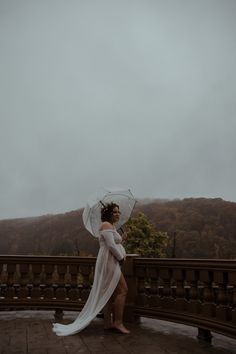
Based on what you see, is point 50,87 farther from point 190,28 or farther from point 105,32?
point 190,28

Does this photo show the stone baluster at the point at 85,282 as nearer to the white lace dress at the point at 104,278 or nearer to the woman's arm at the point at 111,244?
the white lace dress at the point at 104,278

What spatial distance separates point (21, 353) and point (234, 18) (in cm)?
1860

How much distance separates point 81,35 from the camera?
89.1ft

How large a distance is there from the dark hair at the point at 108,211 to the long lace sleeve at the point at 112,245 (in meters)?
0.23

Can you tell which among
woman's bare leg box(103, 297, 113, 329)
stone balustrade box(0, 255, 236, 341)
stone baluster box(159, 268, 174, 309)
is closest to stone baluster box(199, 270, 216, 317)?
stone balustrade box(0, 255, 236, 341)

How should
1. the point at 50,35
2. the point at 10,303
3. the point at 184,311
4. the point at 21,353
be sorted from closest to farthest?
1. the point at 21,353
2. the point at 184,311
3. the point at 10,303
4. the point at 50,35

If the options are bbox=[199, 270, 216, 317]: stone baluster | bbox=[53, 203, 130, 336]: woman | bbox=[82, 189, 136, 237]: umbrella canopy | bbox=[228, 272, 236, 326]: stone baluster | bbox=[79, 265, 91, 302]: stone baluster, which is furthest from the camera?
bbox=[79, 265, 91, 302]: stone baluster

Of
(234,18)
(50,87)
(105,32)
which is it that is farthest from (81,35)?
(234,18)

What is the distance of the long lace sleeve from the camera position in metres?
4.82

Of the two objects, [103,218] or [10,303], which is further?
[10,303]

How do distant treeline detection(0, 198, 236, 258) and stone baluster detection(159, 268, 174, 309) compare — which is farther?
distant treeline detection(0, 198, 236, 258)

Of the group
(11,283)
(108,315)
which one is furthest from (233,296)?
(11,283)

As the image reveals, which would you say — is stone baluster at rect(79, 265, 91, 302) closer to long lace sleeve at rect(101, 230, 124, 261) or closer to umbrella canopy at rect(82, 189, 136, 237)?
umbrella canopy at rect(82, 189, 136, 237)

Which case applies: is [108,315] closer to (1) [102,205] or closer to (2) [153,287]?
(2) [153,287]
